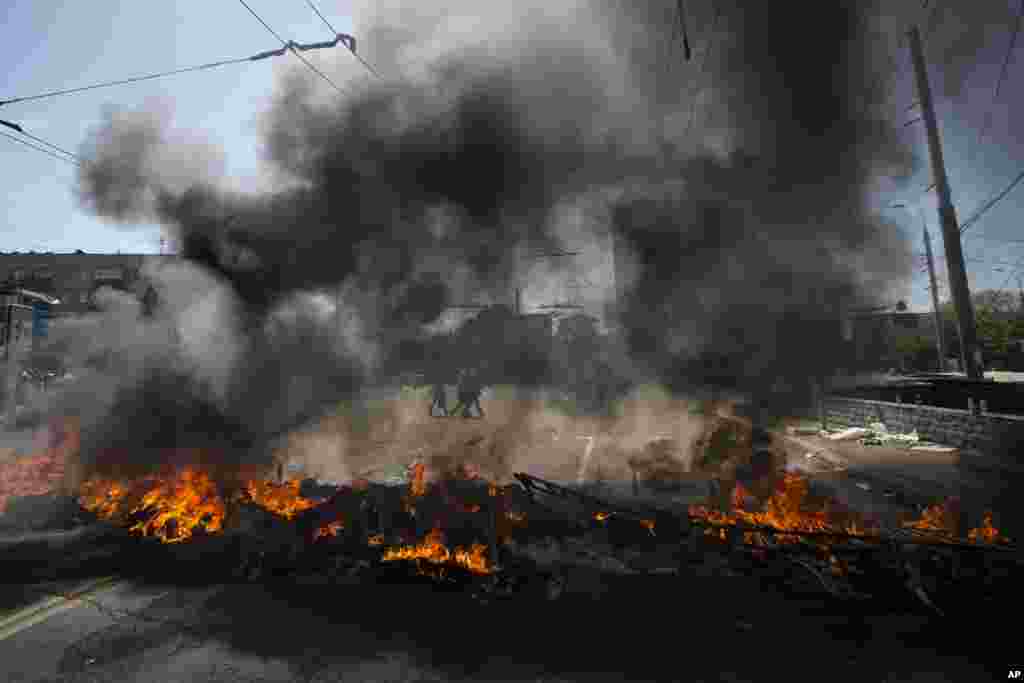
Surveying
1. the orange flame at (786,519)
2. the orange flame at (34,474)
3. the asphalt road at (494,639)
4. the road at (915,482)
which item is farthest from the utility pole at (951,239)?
the orange flame at (34,474)

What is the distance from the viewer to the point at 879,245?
10055 mm

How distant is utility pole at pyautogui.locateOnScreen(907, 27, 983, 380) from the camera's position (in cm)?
1237

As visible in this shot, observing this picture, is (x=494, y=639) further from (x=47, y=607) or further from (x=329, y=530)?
(x=47, y=607)

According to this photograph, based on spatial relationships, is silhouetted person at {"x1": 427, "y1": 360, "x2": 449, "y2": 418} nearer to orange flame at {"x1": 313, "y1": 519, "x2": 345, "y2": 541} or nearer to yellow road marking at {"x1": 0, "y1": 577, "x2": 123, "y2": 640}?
orange flame at {"x1": 313, "y1": 519, "x2": 345, "y2": 541}

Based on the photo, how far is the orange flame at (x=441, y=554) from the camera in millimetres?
5184

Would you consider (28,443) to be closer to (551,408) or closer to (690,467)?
(690,467)

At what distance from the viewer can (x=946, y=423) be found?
12.3m

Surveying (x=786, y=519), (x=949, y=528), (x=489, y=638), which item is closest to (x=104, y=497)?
(x=489, y=638)

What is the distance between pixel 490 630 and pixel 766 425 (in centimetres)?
852

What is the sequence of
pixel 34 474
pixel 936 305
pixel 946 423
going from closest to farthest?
pixel 34 474 → pixel 946 423 → pixel 936 305

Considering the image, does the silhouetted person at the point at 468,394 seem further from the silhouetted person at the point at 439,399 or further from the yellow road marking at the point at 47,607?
the yellow road marking at the point at 47,607

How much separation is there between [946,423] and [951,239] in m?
4.53

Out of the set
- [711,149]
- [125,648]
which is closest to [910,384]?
[711,149]

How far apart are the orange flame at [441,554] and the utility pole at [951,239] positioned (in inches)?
528
